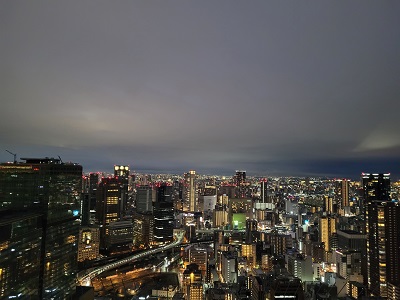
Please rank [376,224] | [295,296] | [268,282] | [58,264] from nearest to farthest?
[58,264] → [295,296] → [268,282] → [376,224]

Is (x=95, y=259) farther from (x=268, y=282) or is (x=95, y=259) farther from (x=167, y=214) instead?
(x=268, y=282)

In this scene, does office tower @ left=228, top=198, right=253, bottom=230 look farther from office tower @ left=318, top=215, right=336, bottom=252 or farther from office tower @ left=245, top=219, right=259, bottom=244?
office tower @ left=318, top=215, right=336, bottom=252

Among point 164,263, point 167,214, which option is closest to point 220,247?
point 164,263

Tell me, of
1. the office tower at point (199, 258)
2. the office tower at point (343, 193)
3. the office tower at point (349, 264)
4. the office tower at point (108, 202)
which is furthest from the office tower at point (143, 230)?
the office tower at point (343, 193)

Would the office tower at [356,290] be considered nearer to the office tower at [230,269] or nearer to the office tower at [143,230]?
the office tower at [230,269]

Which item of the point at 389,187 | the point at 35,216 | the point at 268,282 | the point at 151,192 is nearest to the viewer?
the point at 35,216

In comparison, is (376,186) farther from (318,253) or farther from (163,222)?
(163,222)

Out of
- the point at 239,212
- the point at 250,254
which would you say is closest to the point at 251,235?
the point at 250,254
